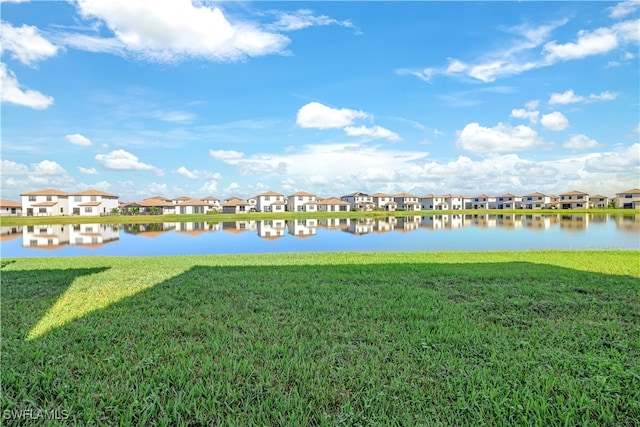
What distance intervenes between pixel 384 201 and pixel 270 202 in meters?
30.0

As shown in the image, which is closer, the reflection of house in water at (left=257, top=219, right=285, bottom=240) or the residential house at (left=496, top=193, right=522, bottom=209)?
Result: the reflection of house in water at (left=257, top=219, right=285, bottom=240)

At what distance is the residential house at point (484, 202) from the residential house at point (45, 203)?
3842 inches

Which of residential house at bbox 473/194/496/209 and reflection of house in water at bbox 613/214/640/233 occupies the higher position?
residential house at bbox 473/194/496/209

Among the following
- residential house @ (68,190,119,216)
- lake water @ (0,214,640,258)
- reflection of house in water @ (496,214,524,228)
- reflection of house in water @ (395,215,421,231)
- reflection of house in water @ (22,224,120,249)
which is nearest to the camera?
lake water @ (0,214,640,258)

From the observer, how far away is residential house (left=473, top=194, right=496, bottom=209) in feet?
327

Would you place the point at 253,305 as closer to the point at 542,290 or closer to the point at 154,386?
the point at 154,386

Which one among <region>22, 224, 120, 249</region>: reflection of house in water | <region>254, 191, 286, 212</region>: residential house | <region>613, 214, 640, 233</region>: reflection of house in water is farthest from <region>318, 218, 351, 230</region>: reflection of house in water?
<region>254, 191, 286, 212</region>: residential house

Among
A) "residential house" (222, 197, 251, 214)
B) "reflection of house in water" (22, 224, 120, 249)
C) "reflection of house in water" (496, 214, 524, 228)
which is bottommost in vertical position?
"reflection of house in water" (22, 224, 120, 249)

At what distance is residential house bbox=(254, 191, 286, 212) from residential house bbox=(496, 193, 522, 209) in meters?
60.1

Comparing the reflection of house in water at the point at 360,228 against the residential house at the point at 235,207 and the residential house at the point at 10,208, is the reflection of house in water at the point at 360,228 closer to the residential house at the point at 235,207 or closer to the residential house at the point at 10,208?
the residential house at the point at 235,207

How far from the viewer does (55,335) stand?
377 centimetres

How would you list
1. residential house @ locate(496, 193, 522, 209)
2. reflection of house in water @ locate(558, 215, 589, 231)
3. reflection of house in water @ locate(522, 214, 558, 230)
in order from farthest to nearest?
residential house @ locate(496, 193, 522, 209), reflection of house in water @ locate(522, 214, 558, 230), reflection of house in water @ locate(558, 215, 589, 231)

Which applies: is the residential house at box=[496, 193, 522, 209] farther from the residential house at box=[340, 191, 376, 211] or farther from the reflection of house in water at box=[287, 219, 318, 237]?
the reflection of house in water at box=[287, 219, 318, 237]

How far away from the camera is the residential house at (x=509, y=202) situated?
9444cm
